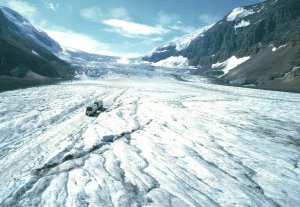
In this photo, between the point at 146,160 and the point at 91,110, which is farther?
the point at 91,110

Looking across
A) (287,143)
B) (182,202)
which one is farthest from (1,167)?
(287,143)

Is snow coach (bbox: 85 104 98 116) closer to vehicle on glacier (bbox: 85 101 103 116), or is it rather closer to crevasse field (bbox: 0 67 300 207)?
vehicle on glacier (bbox: 85 101 103 116)

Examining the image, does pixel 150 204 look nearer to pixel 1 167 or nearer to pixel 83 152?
pixel 83 152

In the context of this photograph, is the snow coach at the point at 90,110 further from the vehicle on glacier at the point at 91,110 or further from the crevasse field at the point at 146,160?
the crevasse field at the point at 146,160

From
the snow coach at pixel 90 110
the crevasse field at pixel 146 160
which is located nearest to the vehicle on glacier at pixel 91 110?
the snow coach at pixel 90 110

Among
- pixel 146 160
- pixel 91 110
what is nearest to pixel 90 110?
pixel 91 110

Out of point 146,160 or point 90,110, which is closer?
point 146,160

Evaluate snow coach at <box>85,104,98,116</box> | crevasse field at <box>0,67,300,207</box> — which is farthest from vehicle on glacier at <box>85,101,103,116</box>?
crevasse field at <box>0,67,300,207</box>

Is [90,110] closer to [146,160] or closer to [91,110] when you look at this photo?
[91,110]
